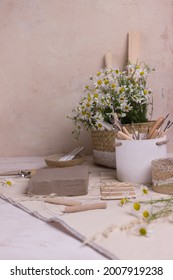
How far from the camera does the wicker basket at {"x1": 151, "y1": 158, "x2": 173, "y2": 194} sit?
95cm

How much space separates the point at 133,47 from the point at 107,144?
465 millimetres

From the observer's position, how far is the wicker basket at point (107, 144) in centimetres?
121

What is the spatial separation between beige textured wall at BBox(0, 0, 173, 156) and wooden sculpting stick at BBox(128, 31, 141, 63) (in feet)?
0.10

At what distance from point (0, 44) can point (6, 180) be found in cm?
65

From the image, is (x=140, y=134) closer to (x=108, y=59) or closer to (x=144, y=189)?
(x=144, y=189)

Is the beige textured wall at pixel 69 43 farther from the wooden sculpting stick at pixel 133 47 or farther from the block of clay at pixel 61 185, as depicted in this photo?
the block of clay at pixel 61 185

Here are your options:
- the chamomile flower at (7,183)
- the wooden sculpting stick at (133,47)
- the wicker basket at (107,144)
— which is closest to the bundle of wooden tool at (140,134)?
the wicker basket at (107,144)

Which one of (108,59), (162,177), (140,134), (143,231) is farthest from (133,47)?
(143,231)

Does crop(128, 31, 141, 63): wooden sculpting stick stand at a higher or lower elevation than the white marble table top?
higher

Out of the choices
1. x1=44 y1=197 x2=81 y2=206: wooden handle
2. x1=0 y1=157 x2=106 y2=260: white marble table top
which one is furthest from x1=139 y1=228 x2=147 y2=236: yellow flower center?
x1=44 y1=197 x2=81 y2=206: wooden handle

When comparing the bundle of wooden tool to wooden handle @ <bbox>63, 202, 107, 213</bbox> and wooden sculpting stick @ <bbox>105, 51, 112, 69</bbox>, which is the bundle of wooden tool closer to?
wooden handle @ <bbox>63, 202, 107, 213</bbox>

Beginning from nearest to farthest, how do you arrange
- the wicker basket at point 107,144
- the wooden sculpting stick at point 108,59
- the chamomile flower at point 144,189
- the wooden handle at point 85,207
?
the wooden handle at point 85,207 → the chamomile flower at point 144,189 → the wicker basket at point 107,144 → the wooden sculpting stick at point 108,59

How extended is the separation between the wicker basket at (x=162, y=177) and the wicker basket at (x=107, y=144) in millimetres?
225
